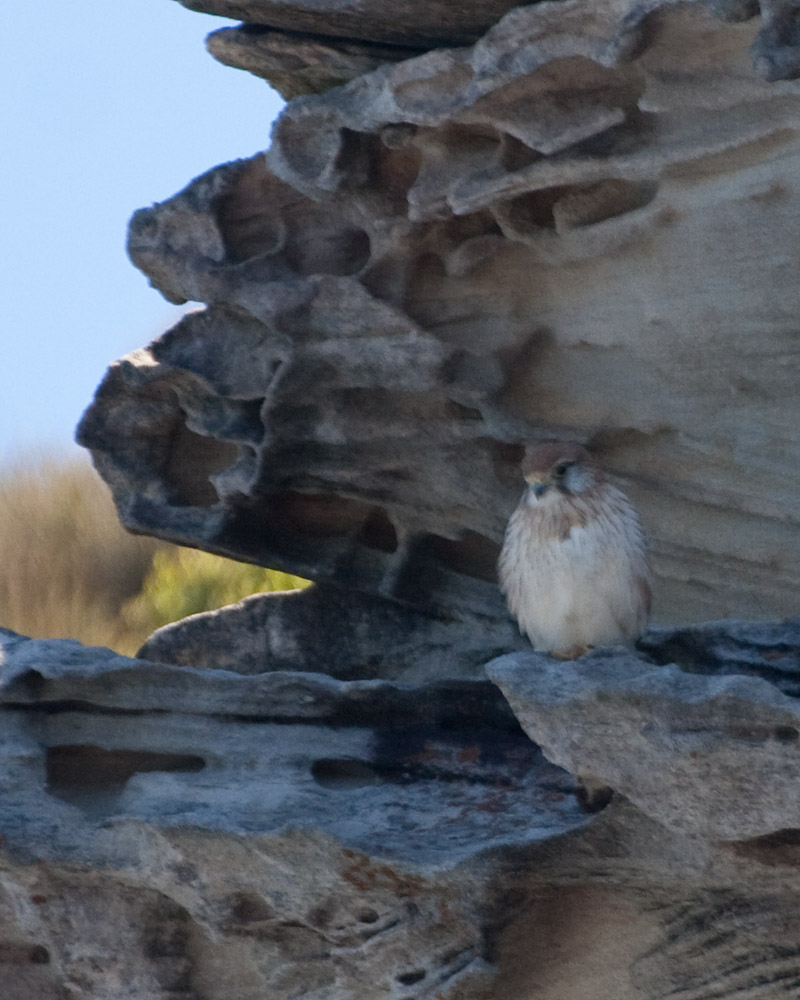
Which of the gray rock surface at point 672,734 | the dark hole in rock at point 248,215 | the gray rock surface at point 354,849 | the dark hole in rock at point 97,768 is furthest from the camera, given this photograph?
the dark hole in rock at point 248,215

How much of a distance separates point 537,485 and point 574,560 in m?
0.30

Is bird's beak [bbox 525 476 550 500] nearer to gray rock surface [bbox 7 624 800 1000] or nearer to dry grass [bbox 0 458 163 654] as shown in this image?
gray rock surface [bbox 7 624 800 1000]

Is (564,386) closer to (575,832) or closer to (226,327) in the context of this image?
(226,327)

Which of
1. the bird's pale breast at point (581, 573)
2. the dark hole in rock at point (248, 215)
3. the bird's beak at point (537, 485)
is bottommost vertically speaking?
the bird's pale breast at point (581, 573)

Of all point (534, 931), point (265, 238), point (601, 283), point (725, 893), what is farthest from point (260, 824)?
point (265, 238)

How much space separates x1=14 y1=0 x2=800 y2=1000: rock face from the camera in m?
4.32

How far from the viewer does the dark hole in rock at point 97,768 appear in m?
5.20

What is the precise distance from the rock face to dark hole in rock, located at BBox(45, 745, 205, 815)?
0.01 metres

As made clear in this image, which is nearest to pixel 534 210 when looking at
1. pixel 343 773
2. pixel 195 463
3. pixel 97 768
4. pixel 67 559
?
pixel 195 463

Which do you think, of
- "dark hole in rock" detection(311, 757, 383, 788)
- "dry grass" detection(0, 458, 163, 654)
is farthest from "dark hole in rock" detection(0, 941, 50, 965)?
"dry grass" detection(0, 458, 163, 654)

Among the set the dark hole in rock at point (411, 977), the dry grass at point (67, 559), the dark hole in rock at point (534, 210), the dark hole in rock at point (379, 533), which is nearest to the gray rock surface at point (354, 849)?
the dark hole in rock at point (411, 977)

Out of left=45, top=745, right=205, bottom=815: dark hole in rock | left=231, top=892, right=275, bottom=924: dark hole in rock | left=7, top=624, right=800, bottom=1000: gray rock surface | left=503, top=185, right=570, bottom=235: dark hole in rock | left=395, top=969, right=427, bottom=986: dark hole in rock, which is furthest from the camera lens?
left=503, top=185, right=570, bottom=235: dark hole in rock

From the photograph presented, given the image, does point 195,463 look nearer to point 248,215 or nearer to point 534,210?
point 248,215

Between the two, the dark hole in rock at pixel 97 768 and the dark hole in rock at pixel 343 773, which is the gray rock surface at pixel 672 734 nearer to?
the dark hole in rock at pixel 343 773
